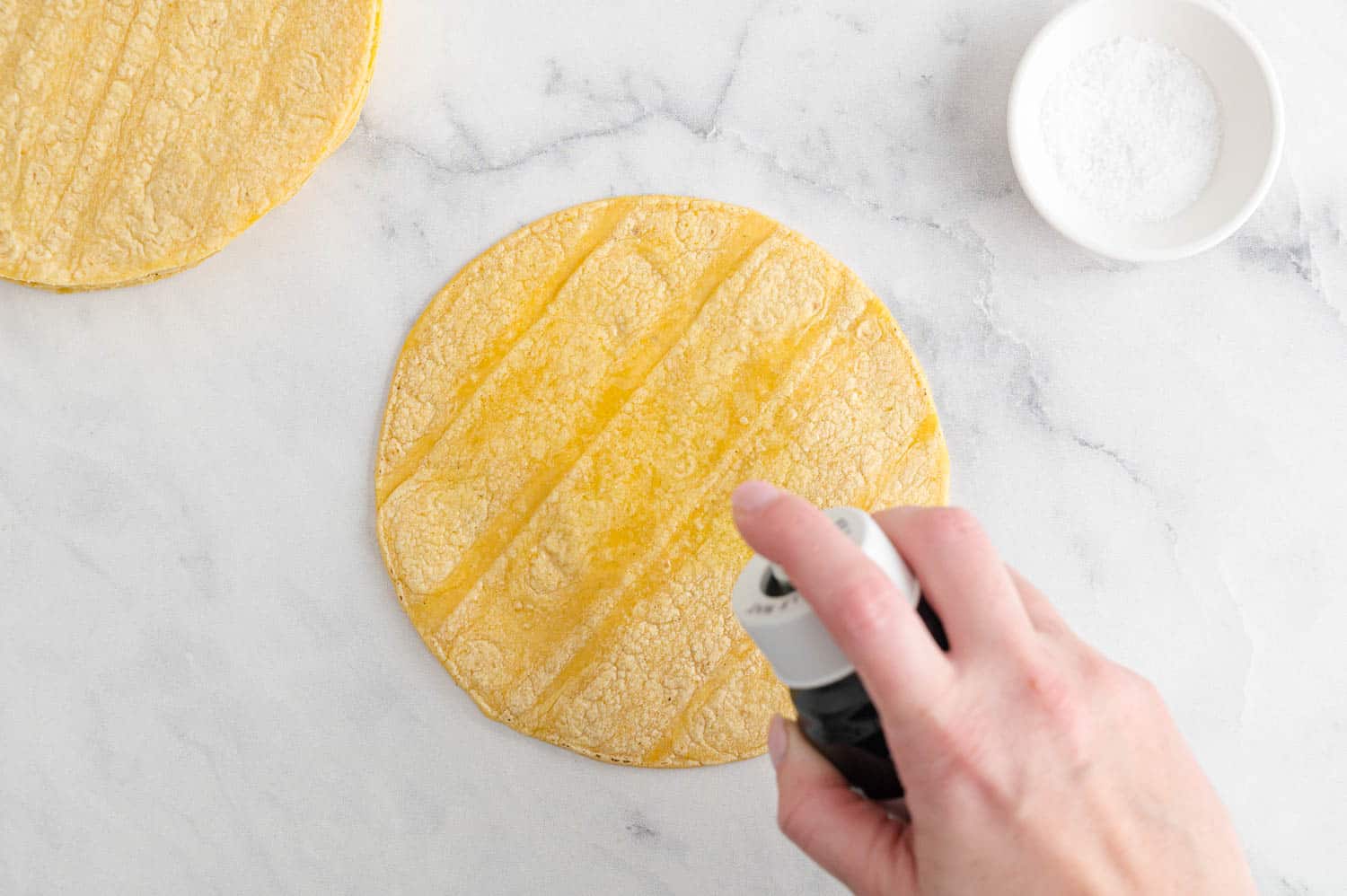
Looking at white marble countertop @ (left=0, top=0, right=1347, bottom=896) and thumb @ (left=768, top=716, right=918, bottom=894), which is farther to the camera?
white marble countertop @ (left=0, top=0, right=1347, bottom=896)

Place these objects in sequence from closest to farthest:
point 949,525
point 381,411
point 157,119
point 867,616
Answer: point 867,616 → point 949,525 → point 157,119 → point 381,411

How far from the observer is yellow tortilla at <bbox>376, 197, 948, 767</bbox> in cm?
137

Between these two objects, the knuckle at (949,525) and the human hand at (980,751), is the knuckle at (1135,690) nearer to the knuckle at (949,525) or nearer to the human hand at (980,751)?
the human hand at (980,751)

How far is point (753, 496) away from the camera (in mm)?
884

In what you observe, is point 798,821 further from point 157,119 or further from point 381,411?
point 157,119

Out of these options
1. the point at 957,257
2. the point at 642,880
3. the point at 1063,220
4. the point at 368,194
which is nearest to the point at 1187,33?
the point at 1063,220

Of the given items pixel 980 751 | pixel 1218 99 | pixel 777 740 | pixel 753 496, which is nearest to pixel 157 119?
pixel 753 496

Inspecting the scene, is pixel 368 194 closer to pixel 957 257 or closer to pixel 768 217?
pixel 768 217

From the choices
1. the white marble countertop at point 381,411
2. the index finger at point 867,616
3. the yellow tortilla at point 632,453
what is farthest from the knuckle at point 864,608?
the white marble countertop at point 381,411

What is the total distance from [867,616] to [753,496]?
160 mm

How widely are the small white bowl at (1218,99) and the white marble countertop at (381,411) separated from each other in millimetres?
86

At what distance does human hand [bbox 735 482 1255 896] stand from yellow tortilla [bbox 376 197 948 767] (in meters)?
0.45

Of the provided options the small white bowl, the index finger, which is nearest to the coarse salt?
the small white bowl

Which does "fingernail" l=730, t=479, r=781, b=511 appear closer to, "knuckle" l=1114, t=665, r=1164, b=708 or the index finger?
the index finger
